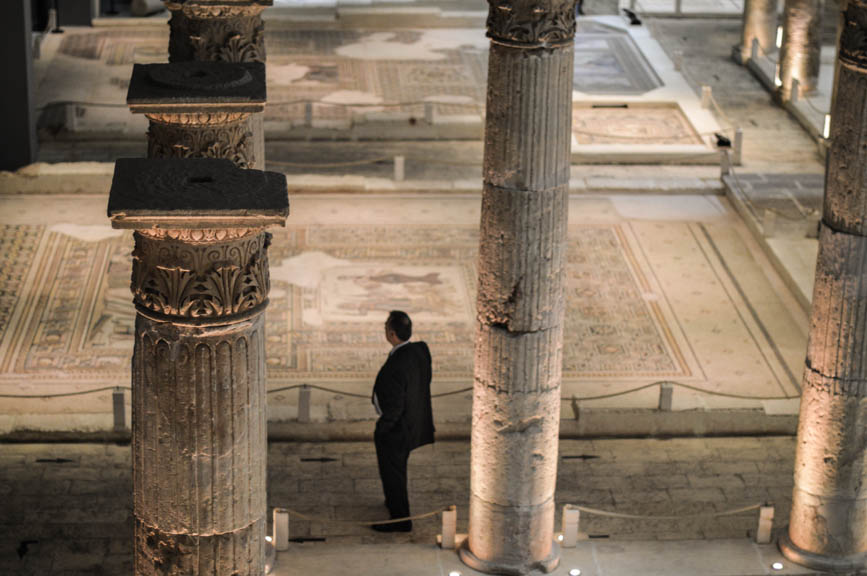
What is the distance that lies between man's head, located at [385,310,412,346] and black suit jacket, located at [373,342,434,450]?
0.05m

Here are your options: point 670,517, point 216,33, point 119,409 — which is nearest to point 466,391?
point 670,517

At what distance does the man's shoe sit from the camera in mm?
8820

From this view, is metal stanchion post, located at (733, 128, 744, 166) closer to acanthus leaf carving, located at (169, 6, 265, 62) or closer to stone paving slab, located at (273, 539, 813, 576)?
stone paving slab, located at (273, 539, 813, 576)

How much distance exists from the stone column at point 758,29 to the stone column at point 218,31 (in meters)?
10.6

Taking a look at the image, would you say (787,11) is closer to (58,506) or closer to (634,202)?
(634,202)

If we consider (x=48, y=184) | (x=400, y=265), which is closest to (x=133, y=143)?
(x=48, y=184)

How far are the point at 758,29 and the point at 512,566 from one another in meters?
11.4

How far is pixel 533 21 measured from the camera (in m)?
6.92

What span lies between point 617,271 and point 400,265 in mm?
1549

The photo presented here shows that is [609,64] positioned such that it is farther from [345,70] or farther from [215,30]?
[215,30]

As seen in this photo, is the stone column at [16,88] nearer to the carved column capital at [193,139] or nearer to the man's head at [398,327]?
the carved column capital at [193,139]

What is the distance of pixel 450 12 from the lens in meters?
20.0

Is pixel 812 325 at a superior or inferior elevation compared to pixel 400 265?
superior

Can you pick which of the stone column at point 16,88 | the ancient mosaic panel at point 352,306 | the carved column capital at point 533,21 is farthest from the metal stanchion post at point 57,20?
the carved column capital at point 533,21
